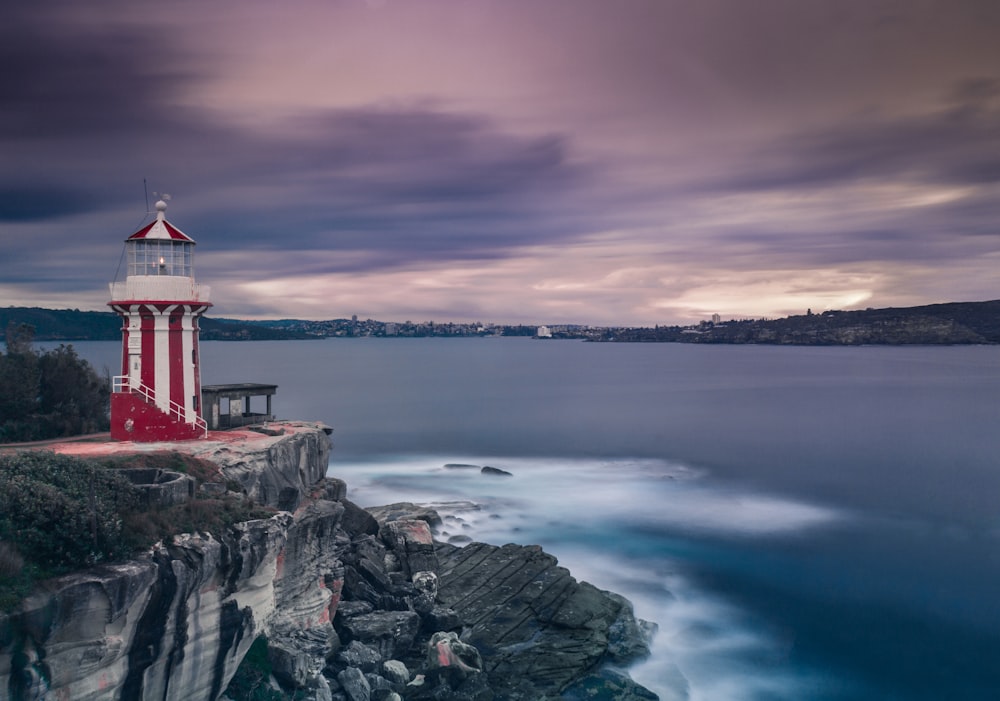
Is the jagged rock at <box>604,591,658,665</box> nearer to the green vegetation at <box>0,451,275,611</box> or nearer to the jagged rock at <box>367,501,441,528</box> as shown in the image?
the jagged rock at <box>367,501,441,528</box>

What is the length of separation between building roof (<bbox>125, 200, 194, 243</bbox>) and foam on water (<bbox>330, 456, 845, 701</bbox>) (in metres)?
14.6

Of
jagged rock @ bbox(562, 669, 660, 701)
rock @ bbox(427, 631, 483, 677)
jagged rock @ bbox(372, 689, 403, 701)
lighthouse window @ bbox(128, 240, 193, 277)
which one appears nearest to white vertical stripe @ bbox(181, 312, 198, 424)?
lighthouse window @ bbox(128, 240, 193, 277)

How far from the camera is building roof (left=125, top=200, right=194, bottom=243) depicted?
→ 19219mm

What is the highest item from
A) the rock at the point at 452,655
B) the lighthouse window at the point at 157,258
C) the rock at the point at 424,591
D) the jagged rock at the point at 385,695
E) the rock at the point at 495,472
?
the lighthouse window at the point at 157,258

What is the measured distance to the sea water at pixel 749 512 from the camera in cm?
1986

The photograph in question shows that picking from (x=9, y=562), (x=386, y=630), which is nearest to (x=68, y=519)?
(x=9, y=562)

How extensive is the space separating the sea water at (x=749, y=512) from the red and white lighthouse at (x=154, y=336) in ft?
43.5

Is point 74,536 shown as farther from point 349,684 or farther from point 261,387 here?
point 261,387

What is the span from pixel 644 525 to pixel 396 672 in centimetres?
1834

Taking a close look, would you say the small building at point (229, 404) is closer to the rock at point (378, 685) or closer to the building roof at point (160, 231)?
the building roof at point (160, 231)

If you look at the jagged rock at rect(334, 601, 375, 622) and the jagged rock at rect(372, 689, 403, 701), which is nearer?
the jagged rock at rect(372, 689, 403, 701)

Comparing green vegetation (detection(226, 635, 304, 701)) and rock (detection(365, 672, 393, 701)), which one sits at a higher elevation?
green vegetation (detection(226, 635, 304, 701))

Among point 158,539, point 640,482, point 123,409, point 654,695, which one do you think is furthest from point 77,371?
point 640,482

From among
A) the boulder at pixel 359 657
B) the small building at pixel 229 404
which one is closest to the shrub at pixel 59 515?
the boulder at pixel 359 657
